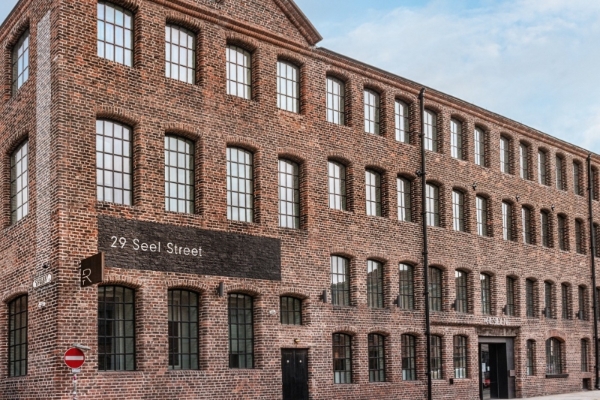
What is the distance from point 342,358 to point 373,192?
560cm

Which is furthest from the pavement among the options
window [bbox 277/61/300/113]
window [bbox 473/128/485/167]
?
window [bbox 277/61/300/113]

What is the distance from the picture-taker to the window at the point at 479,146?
34.4 metres

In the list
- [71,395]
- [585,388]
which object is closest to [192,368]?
[71,395]

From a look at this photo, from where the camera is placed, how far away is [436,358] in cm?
3083

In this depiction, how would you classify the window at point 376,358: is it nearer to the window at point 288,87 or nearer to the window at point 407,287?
the window at point 407,287

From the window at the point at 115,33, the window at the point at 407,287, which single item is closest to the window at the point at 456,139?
the window at the point at 407,287

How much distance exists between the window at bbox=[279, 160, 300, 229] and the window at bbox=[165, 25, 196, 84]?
158 inches

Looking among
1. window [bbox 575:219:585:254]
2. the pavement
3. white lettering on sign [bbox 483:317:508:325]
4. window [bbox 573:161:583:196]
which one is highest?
window [bbox 573:161:583:196]

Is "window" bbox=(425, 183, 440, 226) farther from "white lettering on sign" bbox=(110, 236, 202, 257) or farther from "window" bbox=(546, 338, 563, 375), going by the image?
"white lettering on sign" bbox=(110, 236, 202, 257)

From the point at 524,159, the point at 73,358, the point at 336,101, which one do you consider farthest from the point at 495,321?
the point at 73,358

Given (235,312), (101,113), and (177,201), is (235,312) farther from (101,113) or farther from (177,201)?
(101,113)

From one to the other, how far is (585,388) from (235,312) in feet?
70.7

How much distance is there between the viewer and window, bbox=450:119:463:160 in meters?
33.2

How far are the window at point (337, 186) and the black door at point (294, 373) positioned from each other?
4.82m
